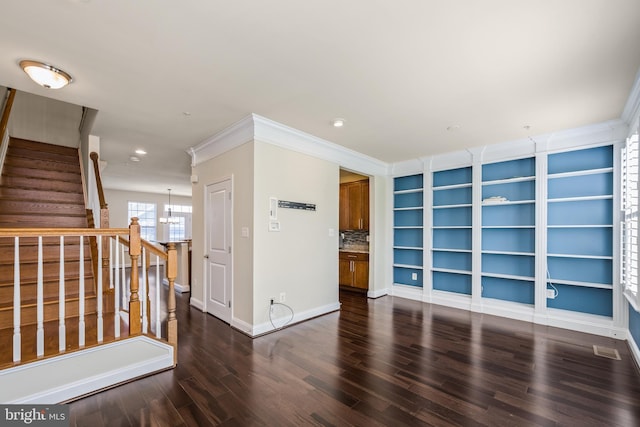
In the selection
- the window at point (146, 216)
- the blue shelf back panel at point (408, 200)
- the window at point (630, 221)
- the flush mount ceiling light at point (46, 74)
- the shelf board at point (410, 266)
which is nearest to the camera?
the flush mount ceiling light at point (46, 74)

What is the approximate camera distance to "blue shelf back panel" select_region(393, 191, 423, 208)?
5616mm

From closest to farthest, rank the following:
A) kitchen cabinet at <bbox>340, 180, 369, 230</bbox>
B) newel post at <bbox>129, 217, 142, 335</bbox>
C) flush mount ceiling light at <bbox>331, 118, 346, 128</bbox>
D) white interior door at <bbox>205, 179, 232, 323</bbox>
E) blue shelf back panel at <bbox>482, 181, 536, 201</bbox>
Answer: newel post at <bbox>129, 217, 142, 335</bbox> → flush mount ceiling light at <bbox>331, 118, 346, 128</bbox> → white interior door at <bbox>205, 179, 232, 323</bbox> → blue shelf back panel at <bbox>482, 181, 536, 201</bbox> → kitchen cabinet at <bbox>340, 180, 369, 230</bbox>

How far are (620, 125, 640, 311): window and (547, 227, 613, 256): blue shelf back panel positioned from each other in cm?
25

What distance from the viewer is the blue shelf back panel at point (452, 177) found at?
A: 503 centimetres

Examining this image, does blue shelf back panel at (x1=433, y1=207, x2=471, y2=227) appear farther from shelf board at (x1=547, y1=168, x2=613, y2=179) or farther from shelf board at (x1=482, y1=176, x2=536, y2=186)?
shelf board at (x1=547, y1=168, x2=613, y2=179)

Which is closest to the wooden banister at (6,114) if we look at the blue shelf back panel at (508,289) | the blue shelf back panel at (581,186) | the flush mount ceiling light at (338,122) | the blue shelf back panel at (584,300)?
the flush mount ceiling light at (338,122)

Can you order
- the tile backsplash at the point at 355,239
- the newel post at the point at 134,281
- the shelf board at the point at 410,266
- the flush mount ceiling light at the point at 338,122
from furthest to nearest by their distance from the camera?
the tile backsplash at the point at 355,239
the shelf board at the point at 410,266
the flush mount ceiling light at the point at 338,122
the newel post at the point at 134,281

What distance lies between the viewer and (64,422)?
1.97 metres

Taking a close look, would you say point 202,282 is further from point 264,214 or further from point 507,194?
point 507,194

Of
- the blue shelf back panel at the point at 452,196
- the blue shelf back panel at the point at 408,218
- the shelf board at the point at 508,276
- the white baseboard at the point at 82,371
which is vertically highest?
the blue shelf back panel at the point at 452,196

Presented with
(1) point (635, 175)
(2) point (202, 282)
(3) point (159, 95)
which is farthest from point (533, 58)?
(2) point (202, 282)

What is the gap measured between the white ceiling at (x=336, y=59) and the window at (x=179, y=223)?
7.59 meters

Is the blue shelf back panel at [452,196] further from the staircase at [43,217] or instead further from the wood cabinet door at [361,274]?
the staircase at [43,217]

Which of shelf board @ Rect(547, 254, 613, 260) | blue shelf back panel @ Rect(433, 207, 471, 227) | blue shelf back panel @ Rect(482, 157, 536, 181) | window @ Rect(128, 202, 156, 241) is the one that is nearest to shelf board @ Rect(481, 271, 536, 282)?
shelf board @ Rect(547, 254, 613, 260)
